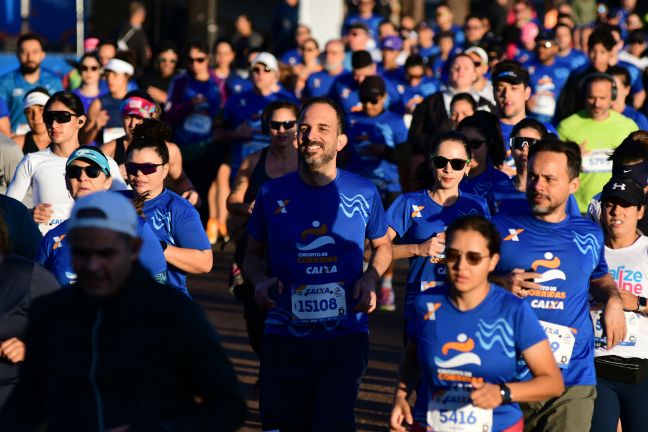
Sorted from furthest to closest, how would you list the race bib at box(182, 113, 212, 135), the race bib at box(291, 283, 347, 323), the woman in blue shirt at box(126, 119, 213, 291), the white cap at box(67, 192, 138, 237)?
the race bib at box(182, 113, 212, 135) < the woman in blue shirt at box(126, 119, 213, 291) < the race bib at box(291, 283, 347, 323) < the white cap at box(67, 192, 138, 237)

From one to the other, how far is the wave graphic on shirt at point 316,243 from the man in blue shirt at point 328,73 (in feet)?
27.7

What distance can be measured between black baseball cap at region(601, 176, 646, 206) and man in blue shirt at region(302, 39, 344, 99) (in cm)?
801

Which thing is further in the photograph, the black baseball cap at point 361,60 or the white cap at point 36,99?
the black baseball cap at point 361,60

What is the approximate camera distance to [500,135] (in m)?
8.84

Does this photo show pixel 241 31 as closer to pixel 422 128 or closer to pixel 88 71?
pixel 88 71

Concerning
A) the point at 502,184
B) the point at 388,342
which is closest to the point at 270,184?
the point at 502,184

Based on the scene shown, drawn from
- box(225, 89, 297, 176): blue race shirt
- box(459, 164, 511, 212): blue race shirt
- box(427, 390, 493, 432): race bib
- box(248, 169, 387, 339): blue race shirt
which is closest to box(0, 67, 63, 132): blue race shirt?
box(225, 89, 297, 176): blue race shirt

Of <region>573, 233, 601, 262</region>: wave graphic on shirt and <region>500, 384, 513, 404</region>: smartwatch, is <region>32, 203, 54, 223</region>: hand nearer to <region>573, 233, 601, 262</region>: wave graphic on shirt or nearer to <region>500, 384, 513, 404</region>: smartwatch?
<region>573, 233, 601, 262</region>: wave graphic on shirt

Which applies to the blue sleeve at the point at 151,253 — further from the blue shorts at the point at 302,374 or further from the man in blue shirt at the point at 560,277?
the man in blue shirt at the point at 560,277

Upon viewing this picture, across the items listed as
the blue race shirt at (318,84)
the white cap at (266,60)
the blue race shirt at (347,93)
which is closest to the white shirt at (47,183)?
the white cap at (266,60)

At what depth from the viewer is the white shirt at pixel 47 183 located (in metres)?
8.25

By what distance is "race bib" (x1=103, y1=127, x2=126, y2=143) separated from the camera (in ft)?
36.1

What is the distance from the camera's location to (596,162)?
33.5 feet

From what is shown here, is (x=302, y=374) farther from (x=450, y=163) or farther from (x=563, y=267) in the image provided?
(x=450, y=163)
